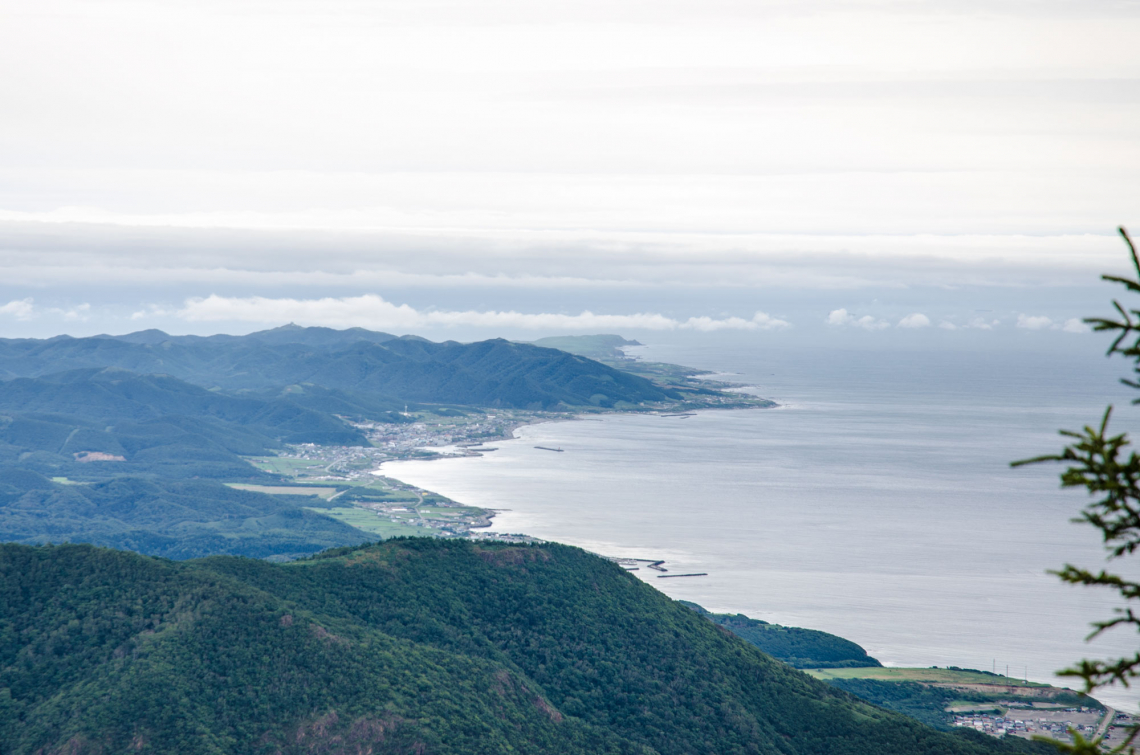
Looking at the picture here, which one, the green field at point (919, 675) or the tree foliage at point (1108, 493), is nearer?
the tree foliage at point (1108, 493)

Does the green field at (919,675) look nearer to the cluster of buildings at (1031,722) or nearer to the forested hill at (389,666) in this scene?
the cluster of buildings at (1031,722)

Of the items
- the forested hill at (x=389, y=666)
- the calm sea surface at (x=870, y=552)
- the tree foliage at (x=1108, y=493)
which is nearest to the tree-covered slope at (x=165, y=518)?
the calm sea surface at (x=870, y=552)

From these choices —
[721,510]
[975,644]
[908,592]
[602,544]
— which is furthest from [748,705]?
[721,510]

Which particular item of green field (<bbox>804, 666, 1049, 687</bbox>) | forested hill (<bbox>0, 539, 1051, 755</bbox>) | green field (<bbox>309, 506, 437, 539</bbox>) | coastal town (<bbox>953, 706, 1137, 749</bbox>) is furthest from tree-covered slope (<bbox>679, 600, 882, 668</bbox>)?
green field (<bbox>309, 506, 437, 539</bbox>)

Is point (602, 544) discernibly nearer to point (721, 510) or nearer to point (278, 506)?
point (721, 510)

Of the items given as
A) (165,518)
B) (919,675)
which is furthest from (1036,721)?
(165,518)

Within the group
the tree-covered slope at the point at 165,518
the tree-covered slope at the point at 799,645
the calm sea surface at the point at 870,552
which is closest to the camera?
the tree-covered slope at the point at 799,645

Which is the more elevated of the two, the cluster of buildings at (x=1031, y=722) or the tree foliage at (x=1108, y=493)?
the tree foliage at (x=1108, y=493)
